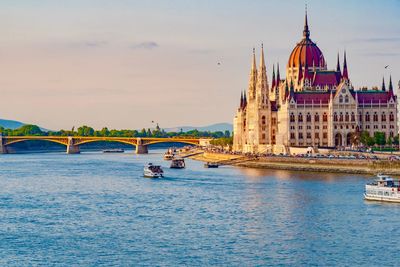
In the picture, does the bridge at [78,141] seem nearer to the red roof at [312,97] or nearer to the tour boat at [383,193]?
the red roof at [312,97]

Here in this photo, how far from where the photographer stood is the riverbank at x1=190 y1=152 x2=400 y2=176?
297ft

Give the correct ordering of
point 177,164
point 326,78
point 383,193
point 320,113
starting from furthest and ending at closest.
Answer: point 326,78 → point 320,113 → point 177,164 → point 383,193

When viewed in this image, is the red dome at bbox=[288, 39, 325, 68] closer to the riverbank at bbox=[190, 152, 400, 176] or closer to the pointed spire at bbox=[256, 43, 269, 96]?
the pointed spire at bbox=[256, 43, 269, 96]

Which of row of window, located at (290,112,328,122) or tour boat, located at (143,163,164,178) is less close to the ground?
row of window, located at (290,112,328,122)

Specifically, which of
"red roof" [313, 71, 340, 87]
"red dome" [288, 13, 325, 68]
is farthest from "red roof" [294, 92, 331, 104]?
"red dome" [288, 13, 325, 68]

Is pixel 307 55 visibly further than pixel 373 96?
Yes

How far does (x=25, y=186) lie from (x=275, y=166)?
1487 inches

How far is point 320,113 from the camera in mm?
127750

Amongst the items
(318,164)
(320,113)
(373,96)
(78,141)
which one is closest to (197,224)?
(318,164)

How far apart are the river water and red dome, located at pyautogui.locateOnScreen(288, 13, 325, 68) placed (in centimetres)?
6205

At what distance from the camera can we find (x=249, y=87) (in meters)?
150

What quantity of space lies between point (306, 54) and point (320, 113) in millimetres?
19103

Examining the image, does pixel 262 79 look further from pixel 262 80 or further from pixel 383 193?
pixel 383 193

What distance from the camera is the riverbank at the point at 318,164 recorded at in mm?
90500
